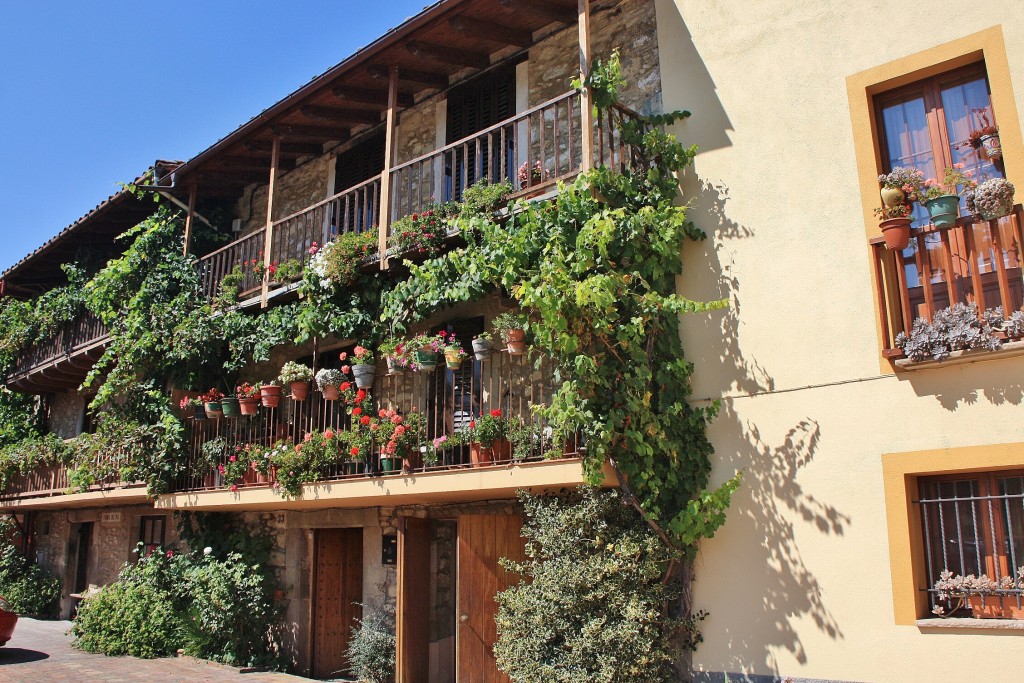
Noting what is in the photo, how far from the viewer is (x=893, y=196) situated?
6.92 meters

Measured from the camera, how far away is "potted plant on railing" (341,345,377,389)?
1006cm

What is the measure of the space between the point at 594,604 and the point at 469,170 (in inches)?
239

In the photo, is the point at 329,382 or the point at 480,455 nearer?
the point at 480,455

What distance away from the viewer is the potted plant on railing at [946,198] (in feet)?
22.2

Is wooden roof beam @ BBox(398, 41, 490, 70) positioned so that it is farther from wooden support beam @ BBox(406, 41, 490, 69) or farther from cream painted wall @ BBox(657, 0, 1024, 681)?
cream painted wall @ BBox(657, 0, 1024, 681)

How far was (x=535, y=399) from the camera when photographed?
9039 millimetres

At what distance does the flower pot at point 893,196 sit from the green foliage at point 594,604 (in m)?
3.35

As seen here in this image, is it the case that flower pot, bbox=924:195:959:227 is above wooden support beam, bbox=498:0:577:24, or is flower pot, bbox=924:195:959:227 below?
below

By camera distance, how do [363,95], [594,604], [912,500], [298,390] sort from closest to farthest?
[912,500], [594,604], [298,390], [363,95]

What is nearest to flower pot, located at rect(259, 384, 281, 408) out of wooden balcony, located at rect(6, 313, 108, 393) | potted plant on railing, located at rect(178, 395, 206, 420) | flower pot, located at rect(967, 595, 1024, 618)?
potted plant on railing, located at rect(178, 395, 206, 420)

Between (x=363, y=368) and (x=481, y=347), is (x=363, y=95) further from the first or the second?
(x=481, y=347)

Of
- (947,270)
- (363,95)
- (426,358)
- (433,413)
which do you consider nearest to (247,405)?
(433,413)

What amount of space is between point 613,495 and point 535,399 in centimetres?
182

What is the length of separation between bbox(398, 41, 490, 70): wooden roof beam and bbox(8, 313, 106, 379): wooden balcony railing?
8214 mm
